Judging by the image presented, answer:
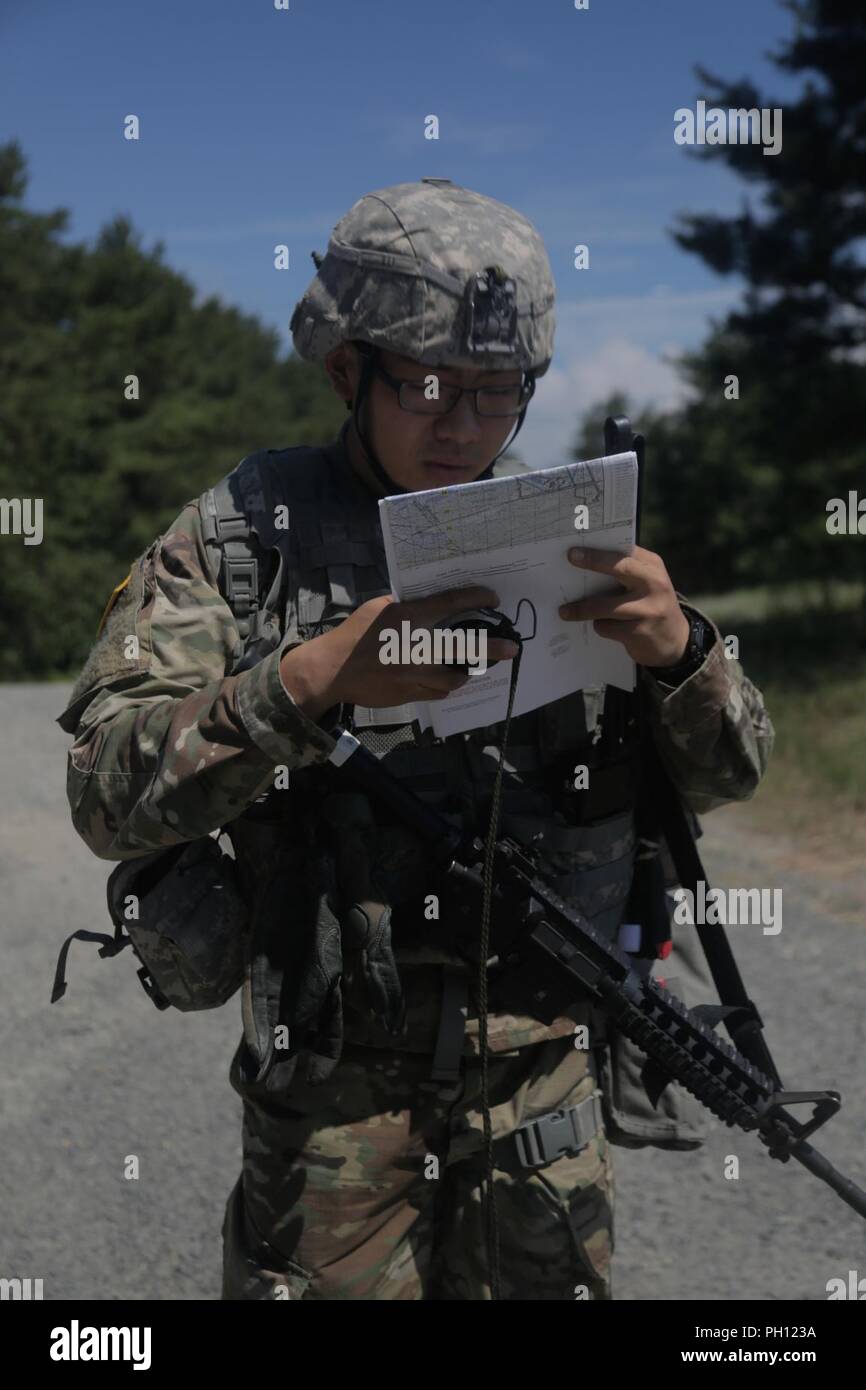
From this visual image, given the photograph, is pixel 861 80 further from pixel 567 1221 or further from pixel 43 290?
pixel 43 290

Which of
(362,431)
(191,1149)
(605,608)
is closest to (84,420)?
(191,1149)

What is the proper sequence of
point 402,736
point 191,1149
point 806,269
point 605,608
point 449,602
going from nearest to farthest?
1. point 449,602
2. point 605,608
3. point 402,736
4. point 191,1149
5. point 806,269

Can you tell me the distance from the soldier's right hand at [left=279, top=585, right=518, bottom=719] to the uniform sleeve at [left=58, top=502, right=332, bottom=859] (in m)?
0.03

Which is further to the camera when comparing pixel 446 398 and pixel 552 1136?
pixel 552 1136

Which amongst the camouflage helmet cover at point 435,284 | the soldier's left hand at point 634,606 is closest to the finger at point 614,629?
the soldier's left hand at point 634,606

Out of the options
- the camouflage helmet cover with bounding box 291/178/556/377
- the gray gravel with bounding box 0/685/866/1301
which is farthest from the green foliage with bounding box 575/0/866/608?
the camouflage helmet cover with bounding box 291/178/556/377

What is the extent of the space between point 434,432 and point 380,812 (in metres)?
0.55

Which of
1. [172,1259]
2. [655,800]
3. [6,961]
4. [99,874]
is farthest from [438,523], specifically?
[99,874]

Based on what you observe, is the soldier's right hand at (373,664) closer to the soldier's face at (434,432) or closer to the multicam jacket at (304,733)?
the multicam jacket at (304,733)

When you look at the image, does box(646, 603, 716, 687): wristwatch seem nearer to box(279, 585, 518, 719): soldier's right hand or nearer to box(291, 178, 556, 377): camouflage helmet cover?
box(279, 585, 518, 719): soldier's right hand

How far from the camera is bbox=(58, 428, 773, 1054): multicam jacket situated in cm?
158

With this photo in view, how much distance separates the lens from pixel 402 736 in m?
1.91

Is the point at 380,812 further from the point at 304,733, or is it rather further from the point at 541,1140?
the point at 541,1140

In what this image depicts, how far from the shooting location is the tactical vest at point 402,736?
185 cm
